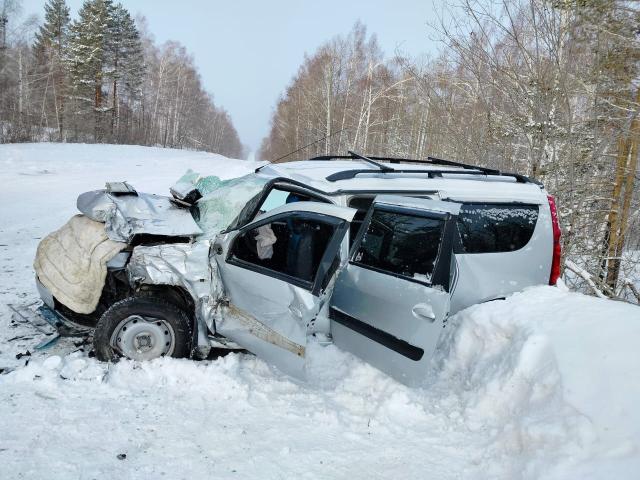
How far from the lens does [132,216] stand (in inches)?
150

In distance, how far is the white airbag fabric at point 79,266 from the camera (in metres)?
3.61

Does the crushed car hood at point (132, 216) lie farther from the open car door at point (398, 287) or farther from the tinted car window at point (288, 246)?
the open car door at point (398, 287)

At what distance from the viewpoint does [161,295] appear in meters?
3.85

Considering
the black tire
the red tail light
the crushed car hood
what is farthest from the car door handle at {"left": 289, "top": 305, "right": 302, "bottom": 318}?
the red tail light

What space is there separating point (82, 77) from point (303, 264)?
130ft

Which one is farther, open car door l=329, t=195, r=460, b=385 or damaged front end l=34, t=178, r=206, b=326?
damaged front end l=34, t=178, r=206, b=326

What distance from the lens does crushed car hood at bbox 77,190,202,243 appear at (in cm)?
370

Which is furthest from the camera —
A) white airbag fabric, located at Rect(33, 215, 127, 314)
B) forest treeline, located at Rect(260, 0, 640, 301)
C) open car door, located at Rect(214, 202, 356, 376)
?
forest treeline, located at Rect(260, 0, 640, 301)

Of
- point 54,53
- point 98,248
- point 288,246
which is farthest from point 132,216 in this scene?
point 54,53

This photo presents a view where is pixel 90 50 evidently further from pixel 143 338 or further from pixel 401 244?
pixel 401 244

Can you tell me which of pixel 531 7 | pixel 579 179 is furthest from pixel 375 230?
pixel 579 179

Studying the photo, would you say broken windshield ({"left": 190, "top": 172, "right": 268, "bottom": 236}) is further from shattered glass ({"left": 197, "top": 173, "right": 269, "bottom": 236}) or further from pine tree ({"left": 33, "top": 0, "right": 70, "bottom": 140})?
pine tree ({"left": 33, "top": 0, "right": 70, "bottom": 140})

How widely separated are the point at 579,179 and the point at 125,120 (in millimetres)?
43101

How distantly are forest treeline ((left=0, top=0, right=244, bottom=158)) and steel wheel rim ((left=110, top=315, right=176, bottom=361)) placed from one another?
101 ft
